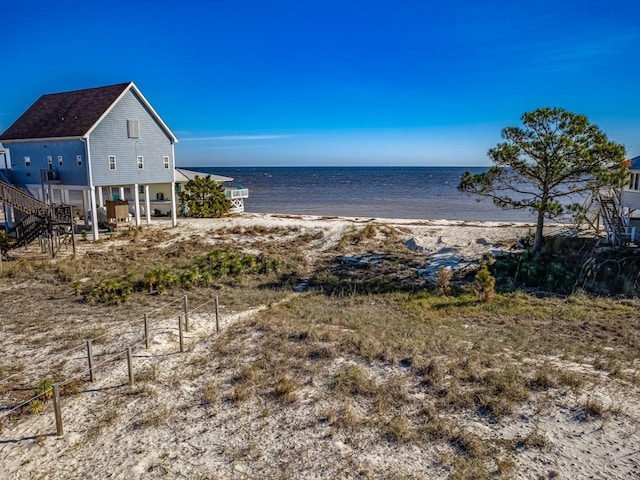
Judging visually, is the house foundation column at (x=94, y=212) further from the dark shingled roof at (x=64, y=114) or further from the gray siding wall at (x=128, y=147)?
the dark shingled roof at (x=64, y=114)

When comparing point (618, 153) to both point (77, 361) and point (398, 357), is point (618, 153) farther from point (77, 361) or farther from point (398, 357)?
point (77, 361)

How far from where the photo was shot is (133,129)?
2831cm

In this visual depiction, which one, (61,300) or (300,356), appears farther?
(61,300)

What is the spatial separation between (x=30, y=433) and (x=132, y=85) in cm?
2400

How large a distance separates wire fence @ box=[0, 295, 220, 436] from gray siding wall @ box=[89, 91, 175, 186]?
49.8 ft

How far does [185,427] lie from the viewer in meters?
8.20

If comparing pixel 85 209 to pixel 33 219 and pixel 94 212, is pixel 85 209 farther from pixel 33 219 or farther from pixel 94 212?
pixel 33 219

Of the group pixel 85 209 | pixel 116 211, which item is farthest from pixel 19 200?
pixel 116 211

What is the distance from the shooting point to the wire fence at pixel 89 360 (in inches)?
342

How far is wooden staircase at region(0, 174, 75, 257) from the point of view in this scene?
23.0 meters

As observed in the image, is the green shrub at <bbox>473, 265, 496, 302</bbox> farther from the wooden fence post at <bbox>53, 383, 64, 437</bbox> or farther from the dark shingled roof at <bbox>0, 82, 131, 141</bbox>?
the dark shingled roof at <bbox>0, 82, 131, 141</bbox>

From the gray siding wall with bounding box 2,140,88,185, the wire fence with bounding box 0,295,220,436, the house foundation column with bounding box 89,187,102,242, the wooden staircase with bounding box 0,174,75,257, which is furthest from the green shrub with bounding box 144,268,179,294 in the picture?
the gray siding wall with bounding box 2,140,88,185

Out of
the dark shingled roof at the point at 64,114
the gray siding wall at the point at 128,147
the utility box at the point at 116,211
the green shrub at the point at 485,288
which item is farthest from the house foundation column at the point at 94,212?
the green shrub at the point at 485,288

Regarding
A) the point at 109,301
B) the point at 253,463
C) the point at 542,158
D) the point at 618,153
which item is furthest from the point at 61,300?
the point at 618,153
